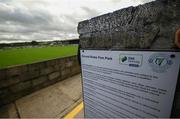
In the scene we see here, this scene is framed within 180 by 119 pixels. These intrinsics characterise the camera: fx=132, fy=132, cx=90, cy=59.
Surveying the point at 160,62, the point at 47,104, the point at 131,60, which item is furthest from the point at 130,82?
the point at 47,104

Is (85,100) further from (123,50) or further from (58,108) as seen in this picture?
(58,108)

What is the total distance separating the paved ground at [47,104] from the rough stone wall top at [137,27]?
2498 mm

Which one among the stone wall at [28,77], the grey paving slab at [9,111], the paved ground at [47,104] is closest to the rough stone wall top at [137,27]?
the paved ground at [47,104]

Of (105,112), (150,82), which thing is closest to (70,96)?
(105,112)

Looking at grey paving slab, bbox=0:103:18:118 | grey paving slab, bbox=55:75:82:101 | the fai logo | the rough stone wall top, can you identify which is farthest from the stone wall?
the fai logo

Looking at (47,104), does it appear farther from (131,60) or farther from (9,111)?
(131,60)

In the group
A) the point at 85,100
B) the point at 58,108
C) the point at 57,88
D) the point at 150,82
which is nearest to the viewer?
the point at 150,82

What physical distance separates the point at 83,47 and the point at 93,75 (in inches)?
18.6

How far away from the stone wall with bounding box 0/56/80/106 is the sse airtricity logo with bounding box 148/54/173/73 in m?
4.16

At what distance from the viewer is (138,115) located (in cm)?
144

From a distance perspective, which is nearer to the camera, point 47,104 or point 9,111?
point 9,111

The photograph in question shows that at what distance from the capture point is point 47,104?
4039 millimetres

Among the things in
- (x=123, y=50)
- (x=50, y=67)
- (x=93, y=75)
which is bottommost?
(x=50, y=67)

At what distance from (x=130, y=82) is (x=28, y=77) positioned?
416cm
